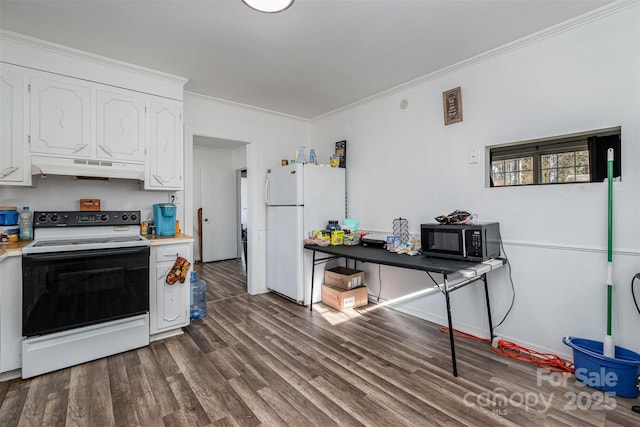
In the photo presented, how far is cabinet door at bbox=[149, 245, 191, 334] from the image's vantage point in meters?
2.57

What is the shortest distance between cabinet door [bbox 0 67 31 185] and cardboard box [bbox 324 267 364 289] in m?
2.96

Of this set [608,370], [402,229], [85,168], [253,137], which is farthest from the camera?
[253,137]

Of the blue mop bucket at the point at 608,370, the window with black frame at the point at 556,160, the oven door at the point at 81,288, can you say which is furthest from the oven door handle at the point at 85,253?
the blue mop bucket at the point at 608,370

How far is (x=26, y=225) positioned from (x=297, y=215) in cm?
241

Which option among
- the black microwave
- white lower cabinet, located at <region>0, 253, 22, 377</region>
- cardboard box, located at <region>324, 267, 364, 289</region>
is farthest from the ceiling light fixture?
cardboard box, located at <region>324, 267, 364, 289</region>

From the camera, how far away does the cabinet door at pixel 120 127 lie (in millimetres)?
2568

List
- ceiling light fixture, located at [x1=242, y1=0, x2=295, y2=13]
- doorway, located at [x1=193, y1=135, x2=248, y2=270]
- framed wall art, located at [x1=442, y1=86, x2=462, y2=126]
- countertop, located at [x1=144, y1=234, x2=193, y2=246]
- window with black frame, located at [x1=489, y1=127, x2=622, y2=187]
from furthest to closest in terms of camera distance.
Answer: doorway, located at [x1=193, y1=135, x2=248, y2=270], framed wall art, located at [x1=442, y1=86, x2=462, y2=126], countertop, located at [x1=144, y1=234, x2=193, y2=246], window with black frame, located at [x1=489, y1=127, x2=622, y2=187], ceiling light fixture, located at [x1=242, y1=0, x2=295, y2=13]

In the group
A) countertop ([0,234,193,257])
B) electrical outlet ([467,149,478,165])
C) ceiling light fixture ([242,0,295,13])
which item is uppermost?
ceiling light fixture ([242,0,295,13])

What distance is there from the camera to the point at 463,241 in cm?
224

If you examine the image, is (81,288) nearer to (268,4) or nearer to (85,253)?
(85,253)

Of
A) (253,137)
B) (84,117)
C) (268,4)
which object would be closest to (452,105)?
(268,4)

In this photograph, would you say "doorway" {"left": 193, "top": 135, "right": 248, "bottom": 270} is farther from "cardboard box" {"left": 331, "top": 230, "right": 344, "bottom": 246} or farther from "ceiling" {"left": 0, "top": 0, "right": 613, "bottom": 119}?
"cardboard box" {"left": 331, "top": 230, "right": 344, "bottom": 246}

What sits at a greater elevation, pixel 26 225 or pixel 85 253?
pixel 26 225

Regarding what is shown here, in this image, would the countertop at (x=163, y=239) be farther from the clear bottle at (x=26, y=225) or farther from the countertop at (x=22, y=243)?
the clear bottle at (x=26, y=225)
